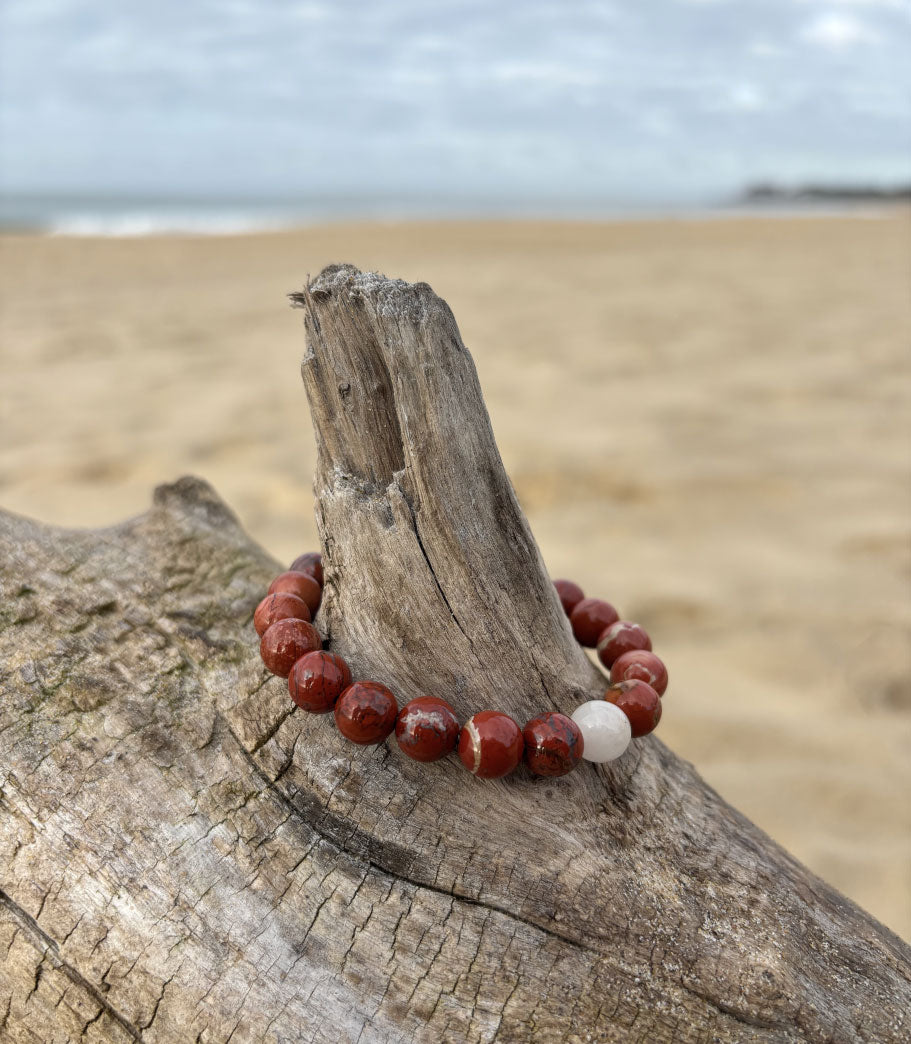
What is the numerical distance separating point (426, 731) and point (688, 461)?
350 cm

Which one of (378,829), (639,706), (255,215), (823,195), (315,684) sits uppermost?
(823,195)

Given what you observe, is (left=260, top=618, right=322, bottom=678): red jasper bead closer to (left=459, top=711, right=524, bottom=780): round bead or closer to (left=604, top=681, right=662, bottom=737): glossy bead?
(left=459, top=711, right=524, bottom=780): round bead

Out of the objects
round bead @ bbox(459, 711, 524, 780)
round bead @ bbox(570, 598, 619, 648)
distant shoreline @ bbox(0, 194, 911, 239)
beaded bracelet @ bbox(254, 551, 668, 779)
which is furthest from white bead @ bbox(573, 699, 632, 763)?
distant shoreline @ bbox(0, 194, 911, 239)

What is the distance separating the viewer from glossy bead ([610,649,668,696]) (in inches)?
69.9

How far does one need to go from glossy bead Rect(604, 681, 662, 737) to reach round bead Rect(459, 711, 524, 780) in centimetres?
27

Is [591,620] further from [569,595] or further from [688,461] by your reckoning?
[688,461]

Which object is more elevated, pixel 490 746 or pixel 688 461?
pixel 688 461

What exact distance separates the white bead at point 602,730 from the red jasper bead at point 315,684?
0.41 meters

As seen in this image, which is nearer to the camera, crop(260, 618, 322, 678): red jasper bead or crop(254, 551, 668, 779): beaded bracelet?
crop(254, 551, 668, 779): beaded bracelet

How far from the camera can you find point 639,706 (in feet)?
5.26

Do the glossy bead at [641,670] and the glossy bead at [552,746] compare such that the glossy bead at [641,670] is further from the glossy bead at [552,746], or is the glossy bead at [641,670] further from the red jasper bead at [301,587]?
the red jasper bead at [301,587]

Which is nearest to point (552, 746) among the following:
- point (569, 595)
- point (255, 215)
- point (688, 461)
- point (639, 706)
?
point (639, 706)

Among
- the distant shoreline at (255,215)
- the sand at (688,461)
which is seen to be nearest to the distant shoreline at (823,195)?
the distant shoreline at (255,215)

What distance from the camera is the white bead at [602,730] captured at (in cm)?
150
